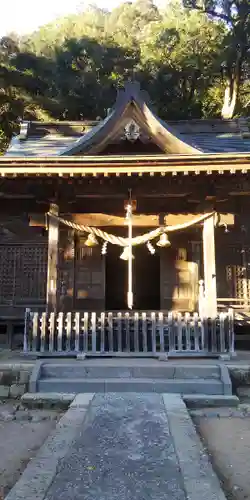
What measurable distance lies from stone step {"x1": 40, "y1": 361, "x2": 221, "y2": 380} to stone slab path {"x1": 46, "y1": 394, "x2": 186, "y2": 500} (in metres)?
1.32

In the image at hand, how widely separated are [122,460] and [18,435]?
6.30 ft

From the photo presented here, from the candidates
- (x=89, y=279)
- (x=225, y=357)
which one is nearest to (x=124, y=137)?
(x=89, y=279)

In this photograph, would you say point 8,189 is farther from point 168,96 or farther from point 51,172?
point 168,96

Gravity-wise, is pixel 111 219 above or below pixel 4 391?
above

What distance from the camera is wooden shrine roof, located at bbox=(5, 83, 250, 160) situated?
30.3 ft

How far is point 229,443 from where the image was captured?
4.71 m

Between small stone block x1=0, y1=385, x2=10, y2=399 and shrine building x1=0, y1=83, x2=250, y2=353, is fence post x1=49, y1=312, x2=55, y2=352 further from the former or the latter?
small stone block x1=0, y1=385, x2=10, y2=399

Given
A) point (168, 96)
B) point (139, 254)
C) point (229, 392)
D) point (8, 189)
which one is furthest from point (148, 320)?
point (168, 96)

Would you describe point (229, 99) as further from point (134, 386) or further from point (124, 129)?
point (134, 386)

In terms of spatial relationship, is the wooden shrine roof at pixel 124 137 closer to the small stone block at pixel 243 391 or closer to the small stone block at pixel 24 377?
the small stone block at pixel 24 377

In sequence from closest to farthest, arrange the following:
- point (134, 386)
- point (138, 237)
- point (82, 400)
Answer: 1. point (82, 400)
2. point (134, 386)
3. point (138, 237)

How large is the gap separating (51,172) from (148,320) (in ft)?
12.0

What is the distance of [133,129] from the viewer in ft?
30.9

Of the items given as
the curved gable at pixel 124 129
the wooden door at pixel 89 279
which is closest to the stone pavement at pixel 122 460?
the wooden door at pixel 89 279
